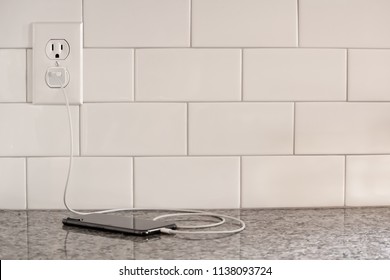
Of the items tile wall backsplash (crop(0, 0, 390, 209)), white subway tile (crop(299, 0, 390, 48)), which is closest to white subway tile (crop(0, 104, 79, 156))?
Answer: tile wall backsplash (crop(0, 0, 390, 209))

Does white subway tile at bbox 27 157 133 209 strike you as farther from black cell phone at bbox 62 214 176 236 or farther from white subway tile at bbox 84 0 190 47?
white subway tile at bbox 84 0 190 47

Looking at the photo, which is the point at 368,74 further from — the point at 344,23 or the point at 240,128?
the point at 240,128

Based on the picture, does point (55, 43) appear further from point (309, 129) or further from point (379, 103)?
point (379, 103)

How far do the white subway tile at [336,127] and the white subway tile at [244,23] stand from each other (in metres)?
0.14

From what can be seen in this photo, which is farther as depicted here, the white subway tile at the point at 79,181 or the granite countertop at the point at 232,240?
the white subway tile at the point at 79,181

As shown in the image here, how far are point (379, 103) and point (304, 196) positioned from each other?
0.23 metres

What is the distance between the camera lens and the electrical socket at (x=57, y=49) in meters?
1.11

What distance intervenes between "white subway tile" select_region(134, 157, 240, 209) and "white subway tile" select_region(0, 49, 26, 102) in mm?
255

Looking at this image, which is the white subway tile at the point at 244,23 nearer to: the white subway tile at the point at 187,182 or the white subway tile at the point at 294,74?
the white subway tile at the point at 294,74

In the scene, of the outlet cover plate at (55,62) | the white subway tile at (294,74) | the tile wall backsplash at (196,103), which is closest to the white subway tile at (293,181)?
the tile wall backsplash at (196,103)
